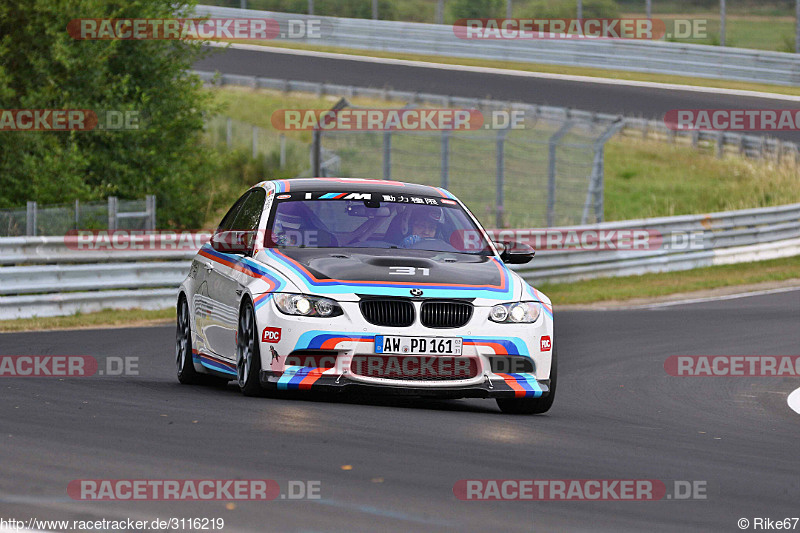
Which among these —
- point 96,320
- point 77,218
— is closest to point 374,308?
point 96,320

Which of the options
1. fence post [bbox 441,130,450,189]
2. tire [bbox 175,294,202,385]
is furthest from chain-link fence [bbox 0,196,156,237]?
tire [bbox 175,294,202,385]

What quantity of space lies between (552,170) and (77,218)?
9541mm

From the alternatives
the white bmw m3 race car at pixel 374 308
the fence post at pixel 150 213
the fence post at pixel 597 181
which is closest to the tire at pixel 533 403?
the white bmw m3 race car at pixel 374 308

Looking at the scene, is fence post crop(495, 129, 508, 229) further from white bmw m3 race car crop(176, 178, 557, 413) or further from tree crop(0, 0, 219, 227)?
white bmw m3 race car crop(176, 178, 557, 413)

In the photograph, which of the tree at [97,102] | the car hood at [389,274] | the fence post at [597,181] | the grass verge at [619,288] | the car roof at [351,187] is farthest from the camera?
the fence post at [597,181]

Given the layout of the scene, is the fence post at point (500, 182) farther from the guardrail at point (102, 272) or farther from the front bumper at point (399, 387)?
the front bumper at point (399, 387)

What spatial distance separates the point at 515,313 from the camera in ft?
30.6

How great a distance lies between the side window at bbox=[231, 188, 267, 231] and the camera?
10.5 metres

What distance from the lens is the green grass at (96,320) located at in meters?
16.6

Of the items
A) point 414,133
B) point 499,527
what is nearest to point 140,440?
point 499,527

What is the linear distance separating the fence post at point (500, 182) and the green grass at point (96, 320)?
8.59m

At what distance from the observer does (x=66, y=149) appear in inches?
941

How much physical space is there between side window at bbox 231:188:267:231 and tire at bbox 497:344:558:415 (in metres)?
2.21

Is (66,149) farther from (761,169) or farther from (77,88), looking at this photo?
(761,169)
